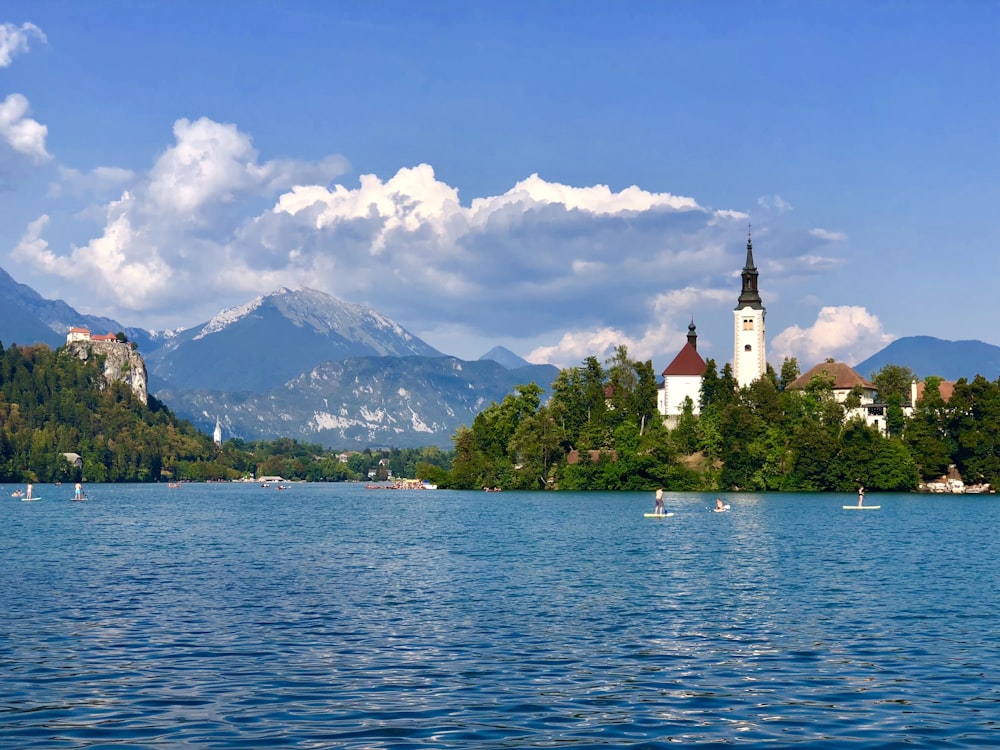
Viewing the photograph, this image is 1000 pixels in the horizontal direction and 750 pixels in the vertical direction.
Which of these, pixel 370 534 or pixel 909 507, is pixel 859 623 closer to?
pixel 370 534

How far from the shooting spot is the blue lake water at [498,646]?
80.1ft

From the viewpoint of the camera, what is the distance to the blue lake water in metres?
24.4

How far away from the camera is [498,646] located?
112 feet

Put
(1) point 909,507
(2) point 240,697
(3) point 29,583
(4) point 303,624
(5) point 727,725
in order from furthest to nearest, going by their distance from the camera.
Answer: (1) point 909,507
(3) point 29,583
(4) point 303,624
(2) point 240,697
(5) point 727,725

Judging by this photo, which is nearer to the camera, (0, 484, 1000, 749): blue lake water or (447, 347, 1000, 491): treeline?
(0, 484, 1000, 749): blue lake water

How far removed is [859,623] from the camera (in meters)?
39.3

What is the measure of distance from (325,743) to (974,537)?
234 ft

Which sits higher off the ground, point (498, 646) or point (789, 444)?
point (789, 444)

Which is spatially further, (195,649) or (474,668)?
(195,649)

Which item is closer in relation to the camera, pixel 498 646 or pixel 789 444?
pixel 498 646

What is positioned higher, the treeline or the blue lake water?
the treeline

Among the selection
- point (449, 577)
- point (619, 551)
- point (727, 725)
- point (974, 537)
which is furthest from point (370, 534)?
point (727, 725)

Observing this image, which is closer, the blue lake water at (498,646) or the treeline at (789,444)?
the blue lake water at (498,646)

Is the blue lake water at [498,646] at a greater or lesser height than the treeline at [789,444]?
lesser
